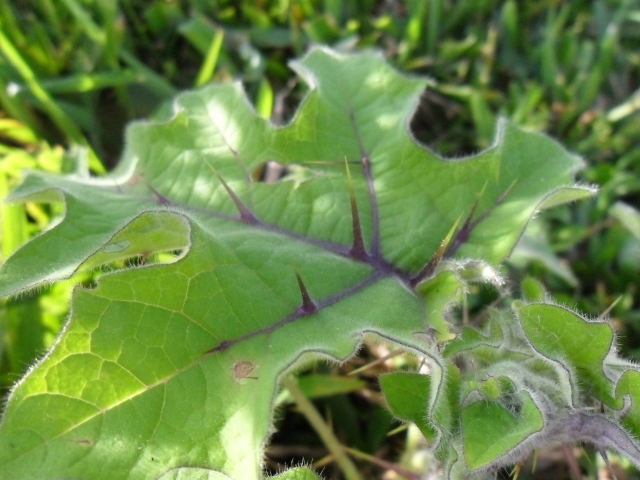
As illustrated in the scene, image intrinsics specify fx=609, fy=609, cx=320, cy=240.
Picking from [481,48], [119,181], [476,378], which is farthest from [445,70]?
[476,378]

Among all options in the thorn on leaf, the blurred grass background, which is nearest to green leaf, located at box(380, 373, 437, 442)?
the thorn on leaf

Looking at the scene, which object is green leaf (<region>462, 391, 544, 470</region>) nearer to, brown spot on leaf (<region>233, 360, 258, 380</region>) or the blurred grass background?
brown spot on leaf (<region>233, 360, 258, 380</region>)

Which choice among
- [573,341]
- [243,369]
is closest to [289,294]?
[243,369]

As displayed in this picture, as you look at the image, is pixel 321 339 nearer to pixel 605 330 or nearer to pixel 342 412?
pixel 605 330

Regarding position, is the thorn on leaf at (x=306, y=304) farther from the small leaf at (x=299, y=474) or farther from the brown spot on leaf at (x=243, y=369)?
the small leaf at (x=299, y=474)

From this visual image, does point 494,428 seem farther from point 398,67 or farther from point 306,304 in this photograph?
point 398,67

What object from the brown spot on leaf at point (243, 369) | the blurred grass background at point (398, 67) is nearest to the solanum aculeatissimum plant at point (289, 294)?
the brown spot on leaf at point (243, 369)

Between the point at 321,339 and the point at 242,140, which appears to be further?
the point at 242,140
